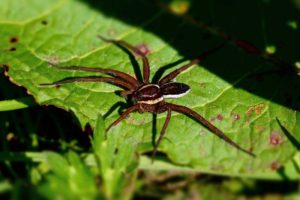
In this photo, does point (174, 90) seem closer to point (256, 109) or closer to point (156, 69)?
point (156, 69)

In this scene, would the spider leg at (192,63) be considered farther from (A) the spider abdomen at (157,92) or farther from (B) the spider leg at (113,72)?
(B) the spider leg at (113,72)

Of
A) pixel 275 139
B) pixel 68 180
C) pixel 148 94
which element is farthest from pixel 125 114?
pixel 275 139

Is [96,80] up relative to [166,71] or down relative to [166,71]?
down

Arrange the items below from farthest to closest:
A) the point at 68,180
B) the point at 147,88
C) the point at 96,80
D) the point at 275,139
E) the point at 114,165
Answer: the point at 147,88
the point at 96,80
the point at 275,139
the point at 114,165
the point at 68,180

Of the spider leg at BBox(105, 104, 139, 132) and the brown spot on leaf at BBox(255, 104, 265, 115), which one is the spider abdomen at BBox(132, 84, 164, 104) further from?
the brown spot on leaf at BBox(255, 104, 265, 115)

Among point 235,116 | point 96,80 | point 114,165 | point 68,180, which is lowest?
point 68,180
